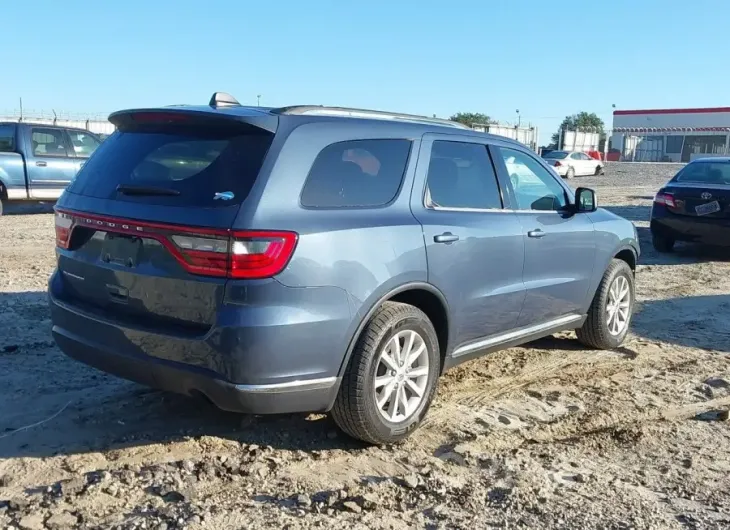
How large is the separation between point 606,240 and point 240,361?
3654 millimetres

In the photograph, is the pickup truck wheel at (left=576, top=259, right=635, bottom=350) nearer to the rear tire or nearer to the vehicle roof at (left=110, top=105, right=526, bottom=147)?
the vehicle roof at (left=110, top=105, right=526, bottom=147)

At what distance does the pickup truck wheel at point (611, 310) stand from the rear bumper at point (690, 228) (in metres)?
4.62

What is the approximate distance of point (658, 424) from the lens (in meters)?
4.51

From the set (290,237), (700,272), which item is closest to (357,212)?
(290,237)

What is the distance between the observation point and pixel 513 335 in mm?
5031

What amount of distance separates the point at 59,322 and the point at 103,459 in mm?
809

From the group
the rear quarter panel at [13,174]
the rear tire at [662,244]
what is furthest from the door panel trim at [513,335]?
the rear quarter panel at [13,174]

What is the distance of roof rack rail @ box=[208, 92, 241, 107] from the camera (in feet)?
13.7

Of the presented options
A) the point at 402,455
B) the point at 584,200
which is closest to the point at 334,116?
the point at 402,455

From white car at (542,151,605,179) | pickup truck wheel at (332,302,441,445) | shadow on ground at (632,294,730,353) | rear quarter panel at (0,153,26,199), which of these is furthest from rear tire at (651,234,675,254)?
white car at (542,151,605,179)

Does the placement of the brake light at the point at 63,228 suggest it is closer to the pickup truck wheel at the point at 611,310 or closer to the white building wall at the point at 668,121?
the pickup truck wheel at the point at 611,310

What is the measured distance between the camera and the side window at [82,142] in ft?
49.3

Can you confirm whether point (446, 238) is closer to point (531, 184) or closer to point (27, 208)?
point (531, 184)

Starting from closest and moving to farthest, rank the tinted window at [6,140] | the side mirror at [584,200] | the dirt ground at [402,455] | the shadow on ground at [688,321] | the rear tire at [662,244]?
the dirt ground at [402,455] < the side mirror at [584,200] < the shadow on ground at [688,321] < the rear tire at [662,244] < the tinted window at [6,140]
